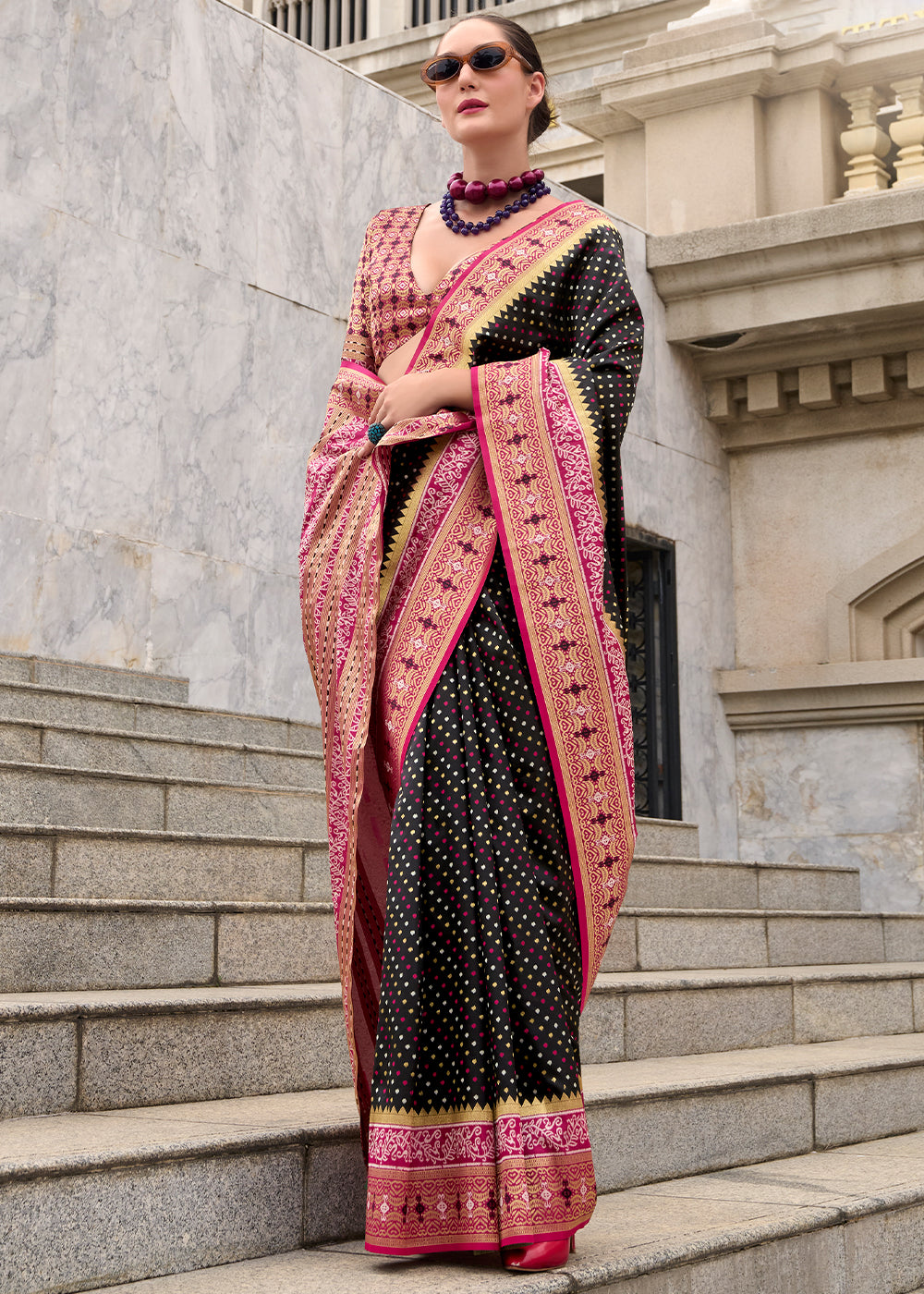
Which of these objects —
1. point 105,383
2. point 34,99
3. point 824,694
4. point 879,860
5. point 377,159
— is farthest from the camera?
point 824,694

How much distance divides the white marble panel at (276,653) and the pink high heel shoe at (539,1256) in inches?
155

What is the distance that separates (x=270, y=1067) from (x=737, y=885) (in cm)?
328

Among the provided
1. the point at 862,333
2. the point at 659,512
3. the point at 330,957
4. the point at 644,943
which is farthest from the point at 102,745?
the point at 862,333

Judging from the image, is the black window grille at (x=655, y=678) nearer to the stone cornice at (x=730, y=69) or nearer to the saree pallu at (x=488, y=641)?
the stone cornice at (x=730, y=69)

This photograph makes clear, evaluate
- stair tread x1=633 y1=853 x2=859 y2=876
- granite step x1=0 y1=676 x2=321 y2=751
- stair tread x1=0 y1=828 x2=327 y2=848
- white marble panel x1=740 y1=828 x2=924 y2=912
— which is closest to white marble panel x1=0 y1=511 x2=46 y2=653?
granite step x1=0 y1=676 x2=321 y2=751

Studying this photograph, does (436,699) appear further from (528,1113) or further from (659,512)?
(659,512)

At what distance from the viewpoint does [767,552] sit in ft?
27.5

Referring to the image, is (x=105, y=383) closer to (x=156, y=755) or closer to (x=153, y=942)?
(x=156, y=755)

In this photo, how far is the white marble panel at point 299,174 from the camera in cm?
624

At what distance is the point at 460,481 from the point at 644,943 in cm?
244

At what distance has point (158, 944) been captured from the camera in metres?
3.06

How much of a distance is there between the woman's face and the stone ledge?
18.4 feet

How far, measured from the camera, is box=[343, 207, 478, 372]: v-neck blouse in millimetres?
2525

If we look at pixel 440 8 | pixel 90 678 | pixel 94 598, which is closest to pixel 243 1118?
pixel 90 678
